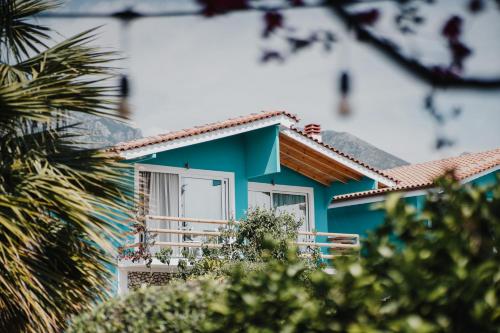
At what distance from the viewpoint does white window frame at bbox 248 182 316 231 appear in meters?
21.5

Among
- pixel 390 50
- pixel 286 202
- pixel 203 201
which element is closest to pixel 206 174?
pixel 203 201

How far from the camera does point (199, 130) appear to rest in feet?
61.4

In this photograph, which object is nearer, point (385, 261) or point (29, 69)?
point (385, 261)

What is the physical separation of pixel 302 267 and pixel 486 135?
1580 millimetres

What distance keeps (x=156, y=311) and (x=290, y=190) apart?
15.7m

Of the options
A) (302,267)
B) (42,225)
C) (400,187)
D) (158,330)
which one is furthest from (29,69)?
(400,187)

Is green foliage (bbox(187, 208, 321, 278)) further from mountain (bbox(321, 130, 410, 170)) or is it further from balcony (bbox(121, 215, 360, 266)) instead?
mountain (bbox(321, 130, 410, 170))

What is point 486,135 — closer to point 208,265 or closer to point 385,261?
point 385,261

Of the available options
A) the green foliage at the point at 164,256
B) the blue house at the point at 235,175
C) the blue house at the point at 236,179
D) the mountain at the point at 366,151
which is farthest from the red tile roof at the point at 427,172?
the mountain at the point at 366,151

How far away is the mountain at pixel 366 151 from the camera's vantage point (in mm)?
154038

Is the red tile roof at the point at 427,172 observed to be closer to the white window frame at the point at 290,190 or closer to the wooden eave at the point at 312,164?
→ the wooden eave at the point at 312,164

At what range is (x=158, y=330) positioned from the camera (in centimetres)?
668

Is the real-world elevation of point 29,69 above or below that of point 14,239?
above

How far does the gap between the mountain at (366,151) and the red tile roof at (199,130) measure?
123 metres
